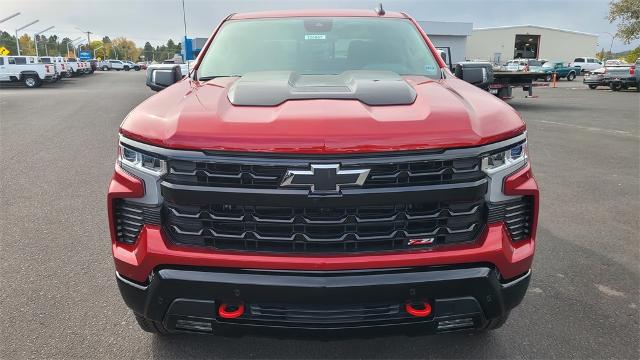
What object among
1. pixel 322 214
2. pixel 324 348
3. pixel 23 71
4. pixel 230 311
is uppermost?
pixel 23 71

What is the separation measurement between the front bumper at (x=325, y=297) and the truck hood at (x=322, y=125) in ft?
1.70

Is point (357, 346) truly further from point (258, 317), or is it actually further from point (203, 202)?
point (203, 202)

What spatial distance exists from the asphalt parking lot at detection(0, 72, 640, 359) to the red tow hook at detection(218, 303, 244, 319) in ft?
2.30

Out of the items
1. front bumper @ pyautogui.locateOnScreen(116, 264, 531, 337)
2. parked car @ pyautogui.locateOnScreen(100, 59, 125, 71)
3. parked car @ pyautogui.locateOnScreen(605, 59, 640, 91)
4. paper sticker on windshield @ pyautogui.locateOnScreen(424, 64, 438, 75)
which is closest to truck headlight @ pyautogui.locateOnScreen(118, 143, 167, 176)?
front bumper @ pyautogui.locateOnScreen(116, 264, 531, 337)

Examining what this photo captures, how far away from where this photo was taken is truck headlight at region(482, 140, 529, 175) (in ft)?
6.72

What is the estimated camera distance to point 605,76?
2728 cm

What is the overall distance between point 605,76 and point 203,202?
101 feet

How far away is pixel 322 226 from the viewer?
6.55 ft

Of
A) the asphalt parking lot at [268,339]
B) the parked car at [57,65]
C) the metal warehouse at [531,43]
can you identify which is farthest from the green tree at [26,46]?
the asphalt parking lot at [268,339]

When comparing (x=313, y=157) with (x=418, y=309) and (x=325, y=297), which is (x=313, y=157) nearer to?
(x=325, y=297)

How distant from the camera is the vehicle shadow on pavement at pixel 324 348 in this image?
2668mm

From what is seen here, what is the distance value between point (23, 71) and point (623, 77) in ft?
104

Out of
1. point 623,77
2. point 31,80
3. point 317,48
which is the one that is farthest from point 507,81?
point 31,80

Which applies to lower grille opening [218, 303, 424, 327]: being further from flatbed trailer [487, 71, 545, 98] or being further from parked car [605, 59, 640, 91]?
parked car [605, 59, 640, 91]
